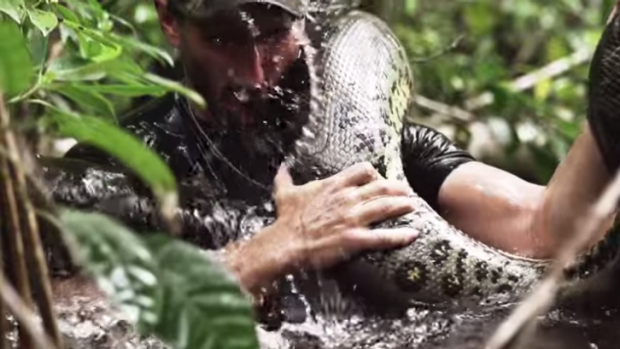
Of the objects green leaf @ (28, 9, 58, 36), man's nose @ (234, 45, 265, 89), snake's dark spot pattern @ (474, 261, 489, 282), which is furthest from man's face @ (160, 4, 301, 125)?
snake's dark spot pattern @ (474, 261, 489, 282)

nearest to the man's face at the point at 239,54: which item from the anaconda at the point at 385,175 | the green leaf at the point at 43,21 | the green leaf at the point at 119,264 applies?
the anaconda at the point at 385,175

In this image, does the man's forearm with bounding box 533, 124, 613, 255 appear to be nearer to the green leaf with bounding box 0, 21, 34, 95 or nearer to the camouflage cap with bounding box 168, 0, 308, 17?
the camouflage cap with bounding box 168, 0, 308, 17

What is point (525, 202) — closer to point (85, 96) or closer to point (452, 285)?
point (452, 285)

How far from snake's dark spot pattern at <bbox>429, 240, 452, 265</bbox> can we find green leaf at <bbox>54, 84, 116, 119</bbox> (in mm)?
644

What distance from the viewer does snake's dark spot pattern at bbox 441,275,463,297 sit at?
5.56 ft

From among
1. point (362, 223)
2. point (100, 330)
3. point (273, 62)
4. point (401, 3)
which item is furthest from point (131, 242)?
point (401, 3)

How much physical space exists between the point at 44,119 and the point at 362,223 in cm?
52

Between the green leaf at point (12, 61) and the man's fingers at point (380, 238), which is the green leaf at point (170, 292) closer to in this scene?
the green leaf at point (12, 61)

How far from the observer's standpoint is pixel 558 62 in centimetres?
434

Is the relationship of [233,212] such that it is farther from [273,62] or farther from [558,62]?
[558,62]

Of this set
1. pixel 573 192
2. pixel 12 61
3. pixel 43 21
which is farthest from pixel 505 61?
pixel 12 61

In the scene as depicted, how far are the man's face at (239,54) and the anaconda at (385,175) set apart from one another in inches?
4.2

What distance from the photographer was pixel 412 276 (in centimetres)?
169

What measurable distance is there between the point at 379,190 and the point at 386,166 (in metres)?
0.14
